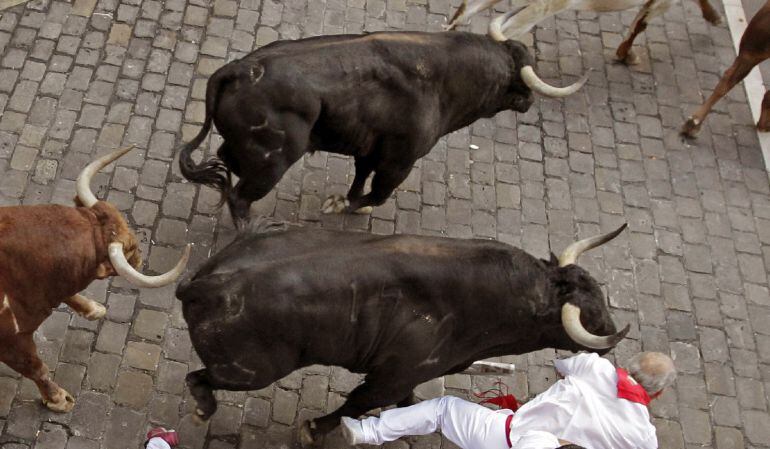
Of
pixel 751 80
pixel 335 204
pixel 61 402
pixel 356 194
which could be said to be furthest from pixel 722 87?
pixel 61 402

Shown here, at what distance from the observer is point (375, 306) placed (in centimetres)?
432

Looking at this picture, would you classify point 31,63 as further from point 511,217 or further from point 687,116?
point 687,116

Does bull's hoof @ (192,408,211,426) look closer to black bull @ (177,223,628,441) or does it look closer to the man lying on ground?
black bull @ (177,223,628,441)

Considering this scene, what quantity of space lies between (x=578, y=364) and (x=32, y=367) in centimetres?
323

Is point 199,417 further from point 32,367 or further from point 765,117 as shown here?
point 765,117

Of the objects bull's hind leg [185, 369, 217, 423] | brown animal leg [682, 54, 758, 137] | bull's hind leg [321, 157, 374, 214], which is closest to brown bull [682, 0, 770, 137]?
brown animal leg [682, 54, 758, 137]

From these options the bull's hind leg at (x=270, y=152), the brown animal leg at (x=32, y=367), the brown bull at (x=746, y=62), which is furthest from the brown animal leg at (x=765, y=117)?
the brown animal leg at (x=32, y=367)

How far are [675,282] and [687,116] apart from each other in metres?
2.19

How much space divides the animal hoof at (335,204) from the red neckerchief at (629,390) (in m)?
2.74

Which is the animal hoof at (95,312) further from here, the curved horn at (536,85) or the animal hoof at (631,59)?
the animal hoof at (631,59)

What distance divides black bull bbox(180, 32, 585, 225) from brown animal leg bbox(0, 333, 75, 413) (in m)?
1.61

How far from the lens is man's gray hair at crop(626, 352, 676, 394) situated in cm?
449

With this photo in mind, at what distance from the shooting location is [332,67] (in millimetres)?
5199

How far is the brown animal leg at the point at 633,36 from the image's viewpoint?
26.1ft
